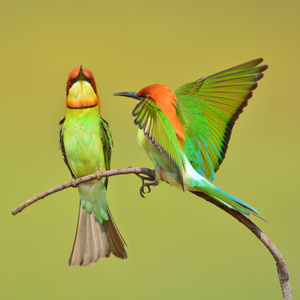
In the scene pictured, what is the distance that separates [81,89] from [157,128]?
1.50 feet

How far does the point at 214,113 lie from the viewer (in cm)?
95

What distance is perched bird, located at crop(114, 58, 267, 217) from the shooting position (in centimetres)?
73

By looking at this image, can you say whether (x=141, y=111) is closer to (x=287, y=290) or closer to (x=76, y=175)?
(x=287, y=290)

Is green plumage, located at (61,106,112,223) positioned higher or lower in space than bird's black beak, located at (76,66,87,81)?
lower

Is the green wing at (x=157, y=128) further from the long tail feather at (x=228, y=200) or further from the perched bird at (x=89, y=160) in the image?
the perched bird at (x=89, y=160)

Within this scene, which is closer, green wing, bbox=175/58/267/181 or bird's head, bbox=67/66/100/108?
green wing, bbox=175/58/267/181

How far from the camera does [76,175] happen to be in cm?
134

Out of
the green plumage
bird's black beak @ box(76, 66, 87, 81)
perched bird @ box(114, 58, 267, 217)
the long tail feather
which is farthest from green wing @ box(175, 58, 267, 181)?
the green plumage

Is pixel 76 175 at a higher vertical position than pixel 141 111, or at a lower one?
lower

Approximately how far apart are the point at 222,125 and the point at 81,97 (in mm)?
417

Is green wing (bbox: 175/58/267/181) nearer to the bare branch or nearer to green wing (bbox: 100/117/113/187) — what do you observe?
the bare branch

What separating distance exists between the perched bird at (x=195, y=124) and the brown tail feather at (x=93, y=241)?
1.33 ft

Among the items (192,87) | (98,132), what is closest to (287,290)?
(192,87)

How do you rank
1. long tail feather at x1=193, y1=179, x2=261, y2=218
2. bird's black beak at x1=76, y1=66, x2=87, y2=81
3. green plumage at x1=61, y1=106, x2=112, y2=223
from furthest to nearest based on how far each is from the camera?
green plumage at x1=61, y1=106, x2=112, y2=223, bird's black beak at x1=76, y1=66, x2=87, y2=81, long tail feather at x1=193, y1=179, x2=261, y2=218
